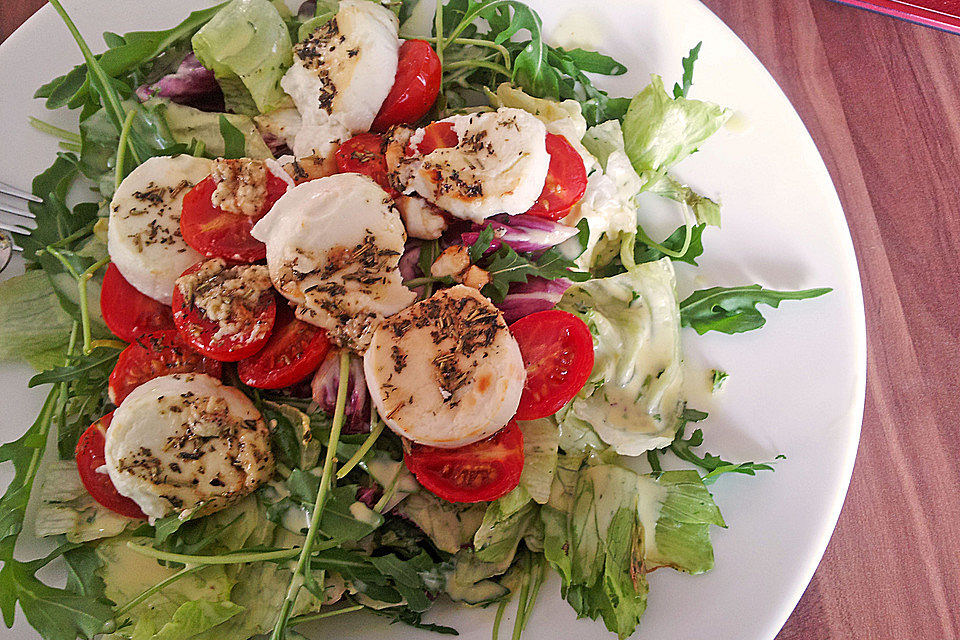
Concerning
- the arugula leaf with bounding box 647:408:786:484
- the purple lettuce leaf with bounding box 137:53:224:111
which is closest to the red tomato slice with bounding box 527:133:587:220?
the arugula leaf with bounding box 647:408:786:484

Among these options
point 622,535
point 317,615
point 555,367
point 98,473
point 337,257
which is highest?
point 337,257

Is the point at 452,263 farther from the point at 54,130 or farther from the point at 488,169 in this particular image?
the point at 54,130

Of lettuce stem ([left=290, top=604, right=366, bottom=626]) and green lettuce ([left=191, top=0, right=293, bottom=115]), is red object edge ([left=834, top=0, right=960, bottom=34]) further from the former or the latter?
lettuce stem ([left=290, top=604, right=366, bottom=626])

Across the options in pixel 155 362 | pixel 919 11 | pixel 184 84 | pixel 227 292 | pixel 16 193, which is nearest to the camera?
pixel 227 292

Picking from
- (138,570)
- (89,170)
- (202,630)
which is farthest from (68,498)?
(89,170)

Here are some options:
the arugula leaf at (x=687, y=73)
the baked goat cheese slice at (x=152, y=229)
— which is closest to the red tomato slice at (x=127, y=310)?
the baked goat cheese slice at (x=152, y=229)

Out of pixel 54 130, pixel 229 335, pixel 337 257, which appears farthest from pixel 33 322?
pixel 337 257

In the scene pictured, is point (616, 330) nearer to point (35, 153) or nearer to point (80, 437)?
point (80, 437)
